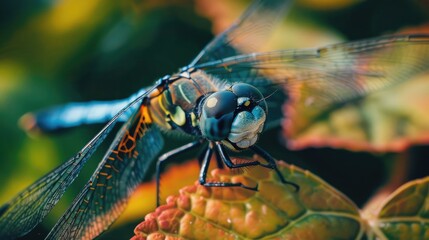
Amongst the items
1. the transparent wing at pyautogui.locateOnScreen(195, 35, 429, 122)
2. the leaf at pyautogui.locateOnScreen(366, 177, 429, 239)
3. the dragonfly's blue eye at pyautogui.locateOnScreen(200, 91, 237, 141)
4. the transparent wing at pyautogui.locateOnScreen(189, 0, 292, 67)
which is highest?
the transparent wing at pyautogui.locateOnScreen(189, 0, 292, 67)

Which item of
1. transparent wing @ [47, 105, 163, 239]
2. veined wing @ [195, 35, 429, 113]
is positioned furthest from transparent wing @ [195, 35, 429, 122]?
transparent wing @ [47, 105, 163, 239]

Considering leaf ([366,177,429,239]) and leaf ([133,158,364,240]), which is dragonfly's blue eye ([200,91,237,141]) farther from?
leaf ([366,177,429,239])

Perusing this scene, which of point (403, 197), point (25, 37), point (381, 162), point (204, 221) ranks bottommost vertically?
point (204, 221)

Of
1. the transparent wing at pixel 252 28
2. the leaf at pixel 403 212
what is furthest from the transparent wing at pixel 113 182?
the leaf at pixel 403 212

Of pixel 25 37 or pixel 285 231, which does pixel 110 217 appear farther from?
pixel 25 37

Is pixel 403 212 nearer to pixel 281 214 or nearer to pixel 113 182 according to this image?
pixel 281 214

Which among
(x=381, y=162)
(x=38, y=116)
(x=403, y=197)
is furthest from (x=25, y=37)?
(x=403, y=197)

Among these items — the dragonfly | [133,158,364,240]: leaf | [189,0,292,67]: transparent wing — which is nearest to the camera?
[133,158,364,240]: leaf
